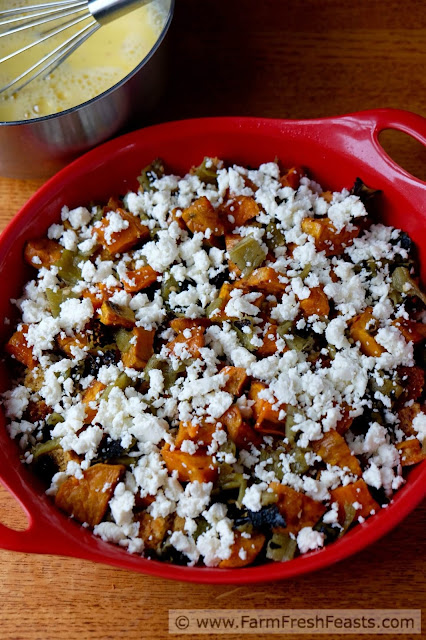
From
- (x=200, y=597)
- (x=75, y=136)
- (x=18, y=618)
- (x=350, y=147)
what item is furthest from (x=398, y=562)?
(x=75, y=136)

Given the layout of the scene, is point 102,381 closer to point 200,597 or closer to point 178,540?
point 178,540

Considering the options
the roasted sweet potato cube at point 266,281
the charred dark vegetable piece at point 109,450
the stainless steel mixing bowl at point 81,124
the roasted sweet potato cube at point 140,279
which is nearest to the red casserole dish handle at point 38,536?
the charred dark vegetable piece at point 109,450

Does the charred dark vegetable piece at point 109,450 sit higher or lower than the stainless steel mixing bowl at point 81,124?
lower

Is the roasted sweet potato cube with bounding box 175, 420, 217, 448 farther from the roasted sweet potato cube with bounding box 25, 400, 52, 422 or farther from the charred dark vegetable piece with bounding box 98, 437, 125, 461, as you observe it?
the roasted sweet potato cube with bounding box 25, 400, 52, 422

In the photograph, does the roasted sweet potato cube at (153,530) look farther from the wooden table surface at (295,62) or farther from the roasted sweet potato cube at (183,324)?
the wooden table surface at (295,62)

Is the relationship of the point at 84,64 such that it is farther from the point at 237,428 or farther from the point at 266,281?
the point at 237,428

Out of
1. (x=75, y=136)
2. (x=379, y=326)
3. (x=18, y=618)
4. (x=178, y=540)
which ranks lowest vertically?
(x=18, y=618)
